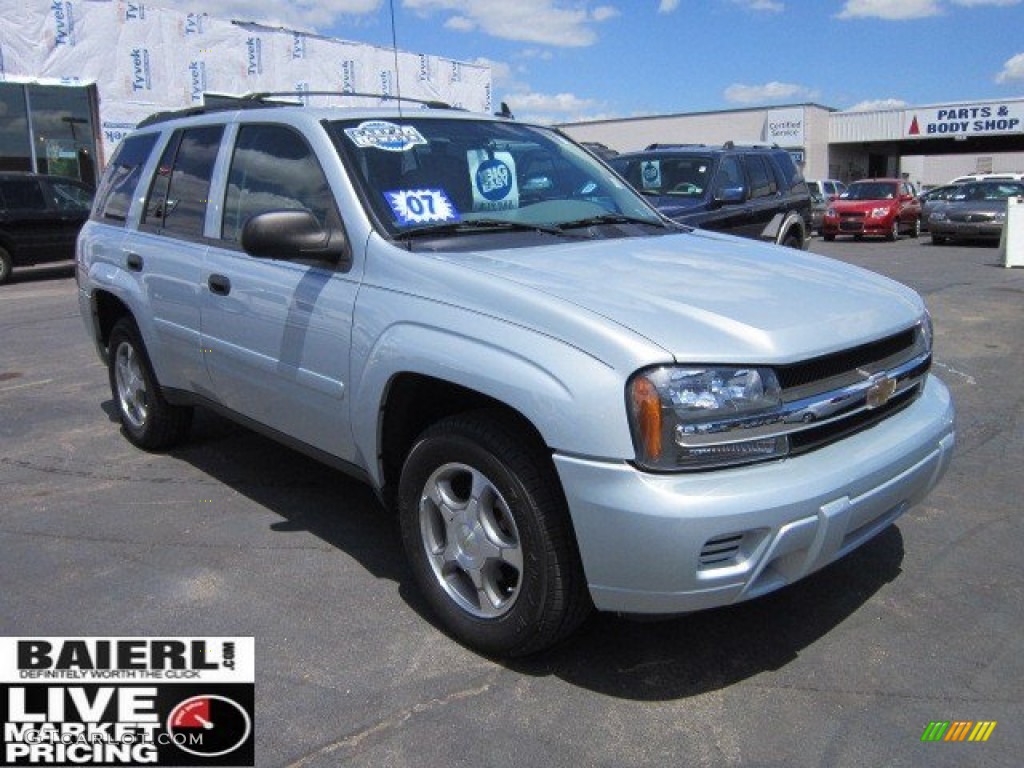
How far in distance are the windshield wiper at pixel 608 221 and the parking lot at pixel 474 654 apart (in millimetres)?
1630

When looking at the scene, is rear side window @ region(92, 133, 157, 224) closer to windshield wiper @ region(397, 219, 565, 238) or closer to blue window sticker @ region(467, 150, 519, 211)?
blue window sticker @ region(467, 150, 519, 211)

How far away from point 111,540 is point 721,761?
116 inches

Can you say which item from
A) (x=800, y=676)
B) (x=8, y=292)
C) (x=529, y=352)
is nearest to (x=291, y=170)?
(x=529, y=352)

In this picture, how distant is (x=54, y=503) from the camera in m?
4.69

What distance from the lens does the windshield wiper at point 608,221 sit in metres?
3.90

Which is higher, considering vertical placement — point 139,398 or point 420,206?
point 420,206

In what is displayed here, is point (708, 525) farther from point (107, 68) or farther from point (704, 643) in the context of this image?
point (107, 68)

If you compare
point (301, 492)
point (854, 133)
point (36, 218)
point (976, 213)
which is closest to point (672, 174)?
point (301, 492)

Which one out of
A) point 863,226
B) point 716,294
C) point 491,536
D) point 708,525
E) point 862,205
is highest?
point 862,205

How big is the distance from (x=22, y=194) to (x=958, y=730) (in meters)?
16.4

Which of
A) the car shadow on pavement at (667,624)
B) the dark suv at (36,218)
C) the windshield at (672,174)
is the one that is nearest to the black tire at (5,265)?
the dark suv at (36,218)

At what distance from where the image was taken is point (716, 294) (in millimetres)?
3020

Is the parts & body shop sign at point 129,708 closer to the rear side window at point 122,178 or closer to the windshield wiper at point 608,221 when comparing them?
the windshield wiper at point 608,221

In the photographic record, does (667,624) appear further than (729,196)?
No
